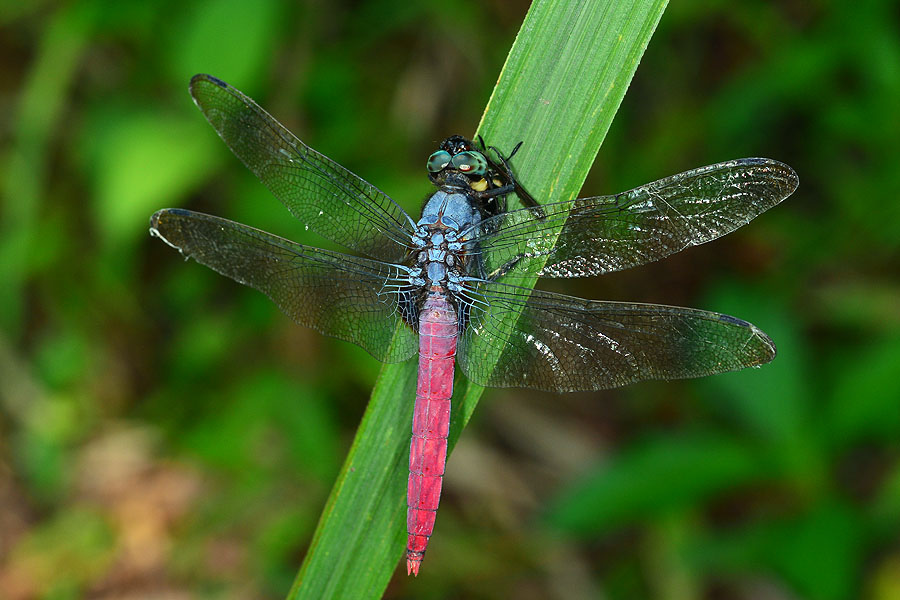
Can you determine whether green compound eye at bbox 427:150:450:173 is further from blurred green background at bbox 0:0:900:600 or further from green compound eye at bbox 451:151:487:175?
blurred green background at bbox 0:0:900:600

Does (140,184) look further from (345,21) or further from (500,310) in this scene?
(500,310)

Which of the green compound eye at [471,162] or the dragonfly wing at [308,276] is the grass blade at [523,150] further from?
the dragonfly wing at [308,276]

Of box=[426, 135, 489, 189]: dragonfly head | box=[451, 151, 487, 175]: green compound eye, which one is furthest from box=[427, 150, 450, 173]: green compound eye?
box=[451, 151, 487, 175]: green compound eye

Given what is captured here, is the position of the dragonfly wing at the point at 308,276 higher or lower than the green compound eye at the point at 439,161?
lower

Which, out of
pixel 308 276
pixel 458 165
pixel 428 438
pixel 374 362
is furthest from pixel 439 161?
pixel 374 362

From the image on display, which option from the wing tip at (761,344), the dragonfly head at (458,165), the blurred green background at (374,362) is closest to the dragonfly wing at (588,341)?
the wing tip at (761,344)

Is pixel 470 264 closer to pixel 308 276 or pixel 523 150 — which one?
pixel 523 150

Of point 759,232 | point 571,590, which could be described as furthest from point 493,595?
point 759,232

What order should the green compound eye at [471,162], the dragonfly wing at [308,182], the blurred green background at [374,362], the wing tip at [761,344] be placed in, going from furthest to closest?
the blurred green background at [374,362], the dragonfly wing at [308,182], the green compound eye at [471,162], the wing tip at [761,344]
